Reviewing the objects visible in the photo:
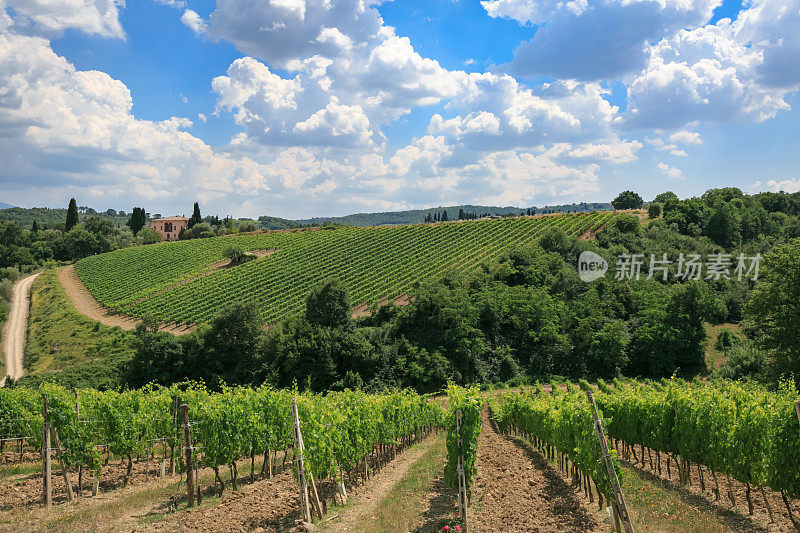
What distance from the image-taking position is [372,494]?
17.4 metres

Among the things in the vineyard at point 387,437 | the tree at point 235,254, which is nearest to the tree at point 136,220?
the tree at point 235,254

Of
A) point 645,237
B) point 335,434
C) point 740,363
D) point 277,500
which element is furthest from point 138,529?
point 645,237

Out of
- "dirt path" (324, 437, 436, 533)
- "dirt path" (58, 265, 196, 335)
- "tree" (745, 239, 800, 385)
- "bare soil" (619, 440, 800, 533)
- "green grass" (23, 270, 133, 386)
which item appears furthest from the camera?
"dirt path" (58, 265, 196, 335)

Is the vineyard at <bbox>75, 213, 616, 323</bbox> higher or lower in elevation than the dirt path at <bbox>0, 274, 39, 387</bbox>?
higher

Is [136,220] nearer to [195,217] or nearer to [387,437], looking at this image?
[195,217]

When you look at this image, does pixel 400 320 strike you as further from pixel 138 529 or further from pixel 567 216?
pixel 567 216

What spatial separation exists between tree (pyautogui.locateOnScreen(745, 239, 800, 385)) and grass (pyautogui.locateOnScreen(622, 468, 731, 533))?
18.3 m

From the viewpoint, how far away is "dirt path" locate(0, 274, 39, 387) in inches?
2142

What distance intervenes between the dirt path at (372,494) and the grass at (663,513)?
24.5ft

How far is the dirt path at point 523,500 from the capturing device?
42.5 ft

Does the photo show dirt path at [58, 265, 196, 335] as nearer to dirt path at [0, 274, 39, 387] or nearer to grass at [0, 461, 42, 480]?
dirt path at [0, 274, 39, 387]

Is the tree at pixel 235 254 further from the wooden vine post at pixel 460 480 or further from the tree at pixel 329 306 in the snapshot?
the wooden vine post at pixel 460 480

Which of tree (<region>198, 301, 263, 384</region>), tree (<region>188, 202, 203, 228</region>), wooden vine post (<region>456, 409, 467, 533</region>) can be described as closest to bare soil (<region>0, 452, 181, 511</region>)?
wooden vine post (<region>456, 409, 467, 533</region>)

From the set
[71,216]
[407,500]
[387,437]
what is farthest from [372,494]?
[71,216]
